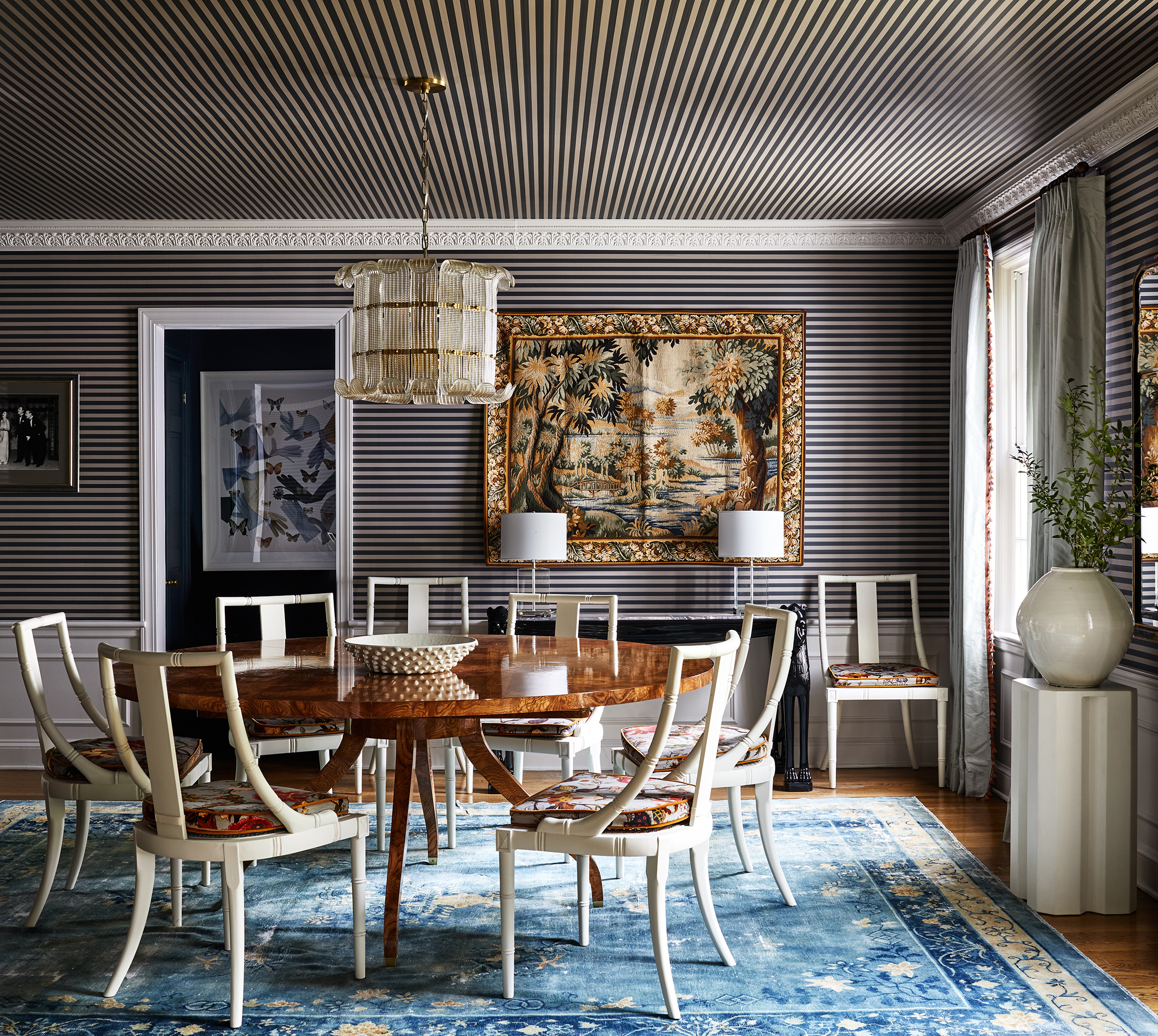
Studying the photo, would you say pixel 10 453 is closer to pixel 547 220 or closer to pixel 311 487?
pixel 311 487

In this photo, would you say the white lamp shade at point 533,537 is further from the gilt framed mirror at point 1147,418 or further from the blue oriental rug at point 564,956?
the gilt framed mirror at point 1147,418

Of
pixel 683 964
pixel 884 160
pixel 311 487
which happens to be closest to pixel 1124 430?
pixel 884 160

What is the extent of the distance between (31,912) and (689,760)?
220 cm

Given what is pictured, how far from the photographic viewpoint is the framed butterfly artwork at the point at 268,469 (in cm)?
614

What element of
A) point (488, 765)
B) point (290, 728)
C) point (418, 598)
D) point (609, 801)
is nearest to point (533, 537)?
point (418, 598)

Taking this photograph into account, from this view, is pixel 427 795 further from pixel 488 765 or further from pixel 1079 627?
pixel 1079 627

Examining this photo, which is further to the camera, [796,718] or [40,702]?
[796,718]

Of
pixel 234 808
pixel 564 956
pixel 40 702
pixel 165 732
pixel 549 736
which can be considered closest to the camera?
pixel 165 732

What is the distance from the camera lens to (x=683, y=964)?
9.80 feet

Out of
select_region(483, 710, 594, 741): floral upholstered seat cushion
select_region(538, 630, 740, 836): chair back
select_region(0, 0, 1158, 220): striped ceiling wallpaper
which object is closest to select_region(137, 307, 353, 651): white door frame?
select_region(0, 0, 1158, 220): striped ceiling wallpaper

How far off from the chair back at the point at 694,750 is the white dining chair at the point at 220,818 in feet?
2.08

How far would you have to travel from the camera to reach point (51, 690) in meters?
5.52

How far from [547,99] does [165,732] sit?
258 centimetres

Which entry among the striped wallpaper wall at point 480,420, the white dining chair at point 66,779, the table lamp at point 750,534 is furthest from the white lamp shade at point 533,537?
the white dining chair at point 66,779
